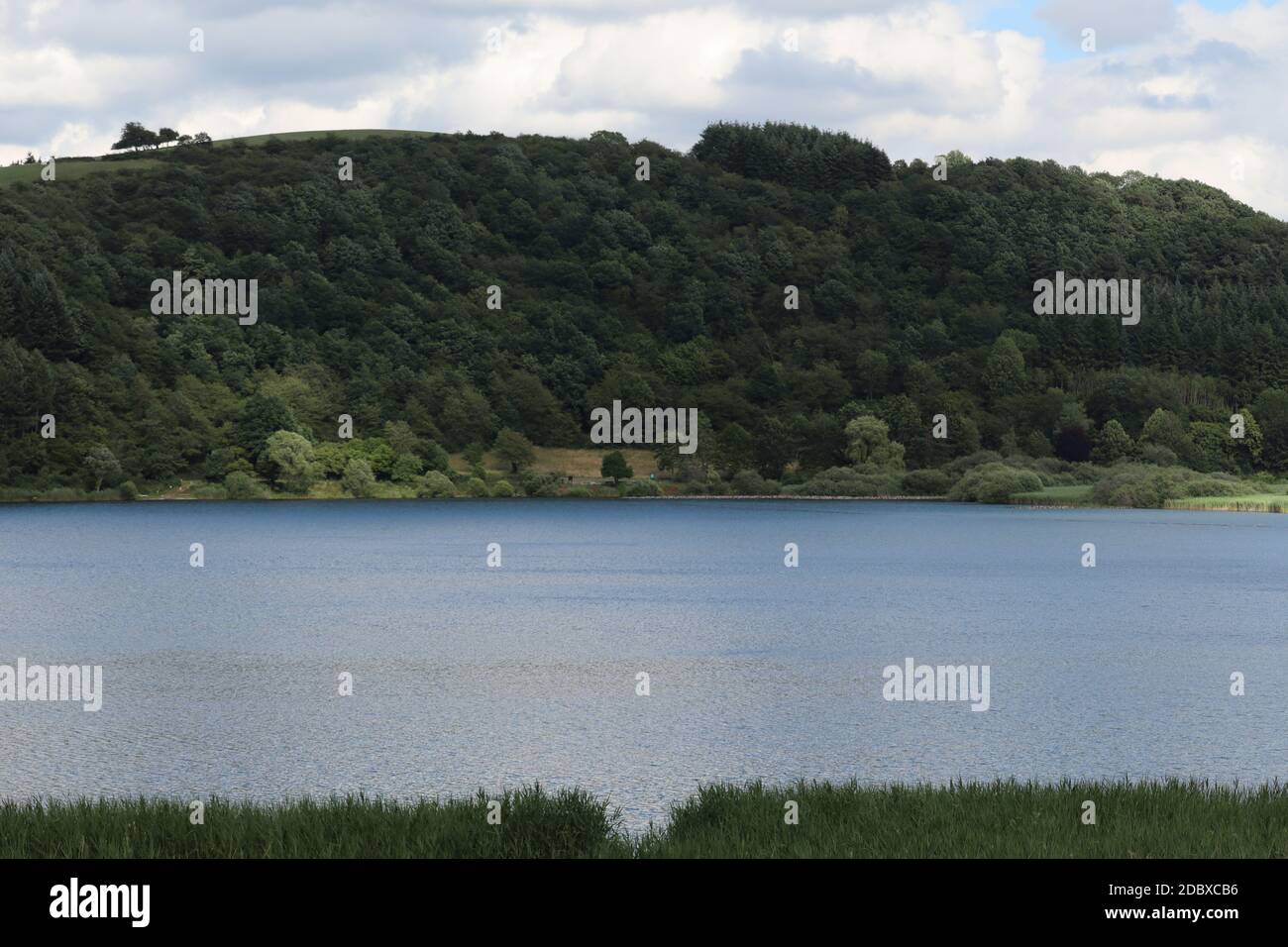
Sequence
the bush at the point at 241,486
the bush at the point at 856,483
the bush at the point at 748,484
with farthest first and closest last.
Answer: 1. the bush at the point at 748,484
2. the bush at the point at 856,483
3. the bush at the point at 241,486

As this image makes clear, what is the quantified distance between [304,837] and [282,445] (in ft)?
352

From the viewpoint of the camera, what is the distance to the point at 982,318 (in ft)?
502

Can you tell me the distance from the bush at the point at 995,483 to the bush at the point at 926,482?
3202 mm

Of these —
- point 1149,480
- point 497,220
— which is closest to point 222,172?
point 497,220

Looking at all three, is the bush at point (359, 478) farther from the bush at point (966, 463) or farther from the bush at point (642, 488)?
the bush at point (966, 463)

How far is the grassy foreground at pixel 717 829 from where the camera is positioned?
13203mm

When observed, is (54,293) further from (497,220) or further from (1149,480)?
(1149,480)

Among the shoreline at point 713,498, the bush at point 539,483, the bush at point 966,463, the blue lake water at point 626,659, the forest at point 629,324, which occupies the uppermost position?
the forest at point 629,324

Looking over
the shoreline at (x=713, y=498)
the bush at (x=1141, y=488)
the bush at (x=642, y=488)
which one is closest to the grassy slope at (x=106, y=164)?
the shoreline at (x=713, y=498)

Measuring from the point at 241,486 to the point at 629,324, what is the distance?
55261mm

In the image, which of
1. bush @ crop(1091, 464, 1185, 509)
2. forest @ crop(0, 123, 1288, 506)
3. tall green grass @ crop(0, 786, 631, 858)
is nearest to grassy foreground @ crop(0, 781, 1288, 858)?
tall green grass @ crop(0, 786, 631, 858)

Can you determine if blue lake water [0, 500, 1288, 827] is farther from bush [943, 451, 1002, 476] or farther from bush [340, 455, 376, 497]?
bush [943, 451, 1002, 476]

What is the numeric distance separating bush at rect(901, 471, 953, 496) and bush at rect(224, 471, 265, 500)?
5549 centimetres

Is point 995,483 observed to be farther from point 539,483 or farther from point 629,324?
point 629,324
